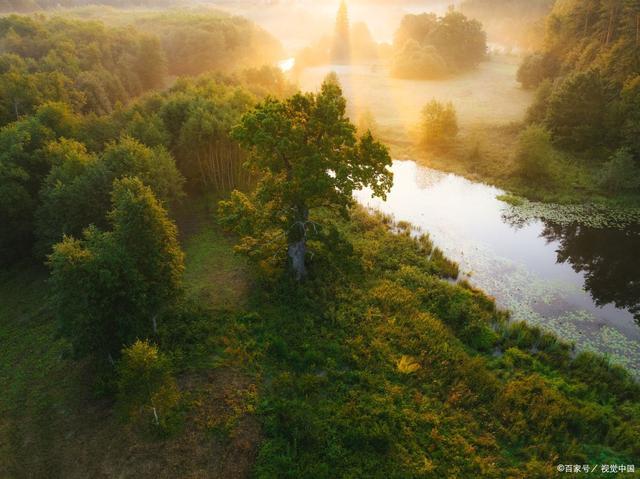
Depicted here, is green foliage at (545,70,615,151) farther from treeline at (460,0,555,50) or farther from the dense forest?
treeline at (460,0,555,50)

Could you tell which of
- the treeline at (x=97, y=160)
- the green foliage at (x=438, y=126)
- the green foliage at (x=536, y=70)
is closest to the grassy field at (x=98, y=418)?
the treeline at (x=97, y=160)

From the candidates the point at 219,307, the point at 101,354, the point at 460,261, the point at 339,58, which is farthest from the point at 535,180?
the point at 339,58

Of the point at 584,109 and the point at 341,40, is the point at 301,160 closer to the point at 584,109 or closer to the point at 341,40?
the point at 584,109

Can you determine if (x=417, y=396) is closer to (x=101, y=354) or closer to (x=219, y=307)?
(x=219, y=307)

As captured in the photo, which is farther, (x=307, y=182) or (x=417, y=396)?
(x=307, y=182)

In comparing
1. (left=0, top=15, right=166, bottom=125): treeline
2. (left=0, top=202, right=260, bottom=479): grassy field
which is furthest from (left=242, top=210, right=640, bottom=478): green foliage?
(left=0, top=15, right=166, bottom=125): treeline

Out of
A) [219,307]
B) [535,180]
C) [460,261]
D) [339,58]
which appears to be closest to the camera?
[219,307]

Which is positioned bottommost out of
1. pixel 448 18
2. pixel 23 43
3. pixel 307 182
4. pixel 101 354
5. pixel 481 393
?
pixel 481 393
